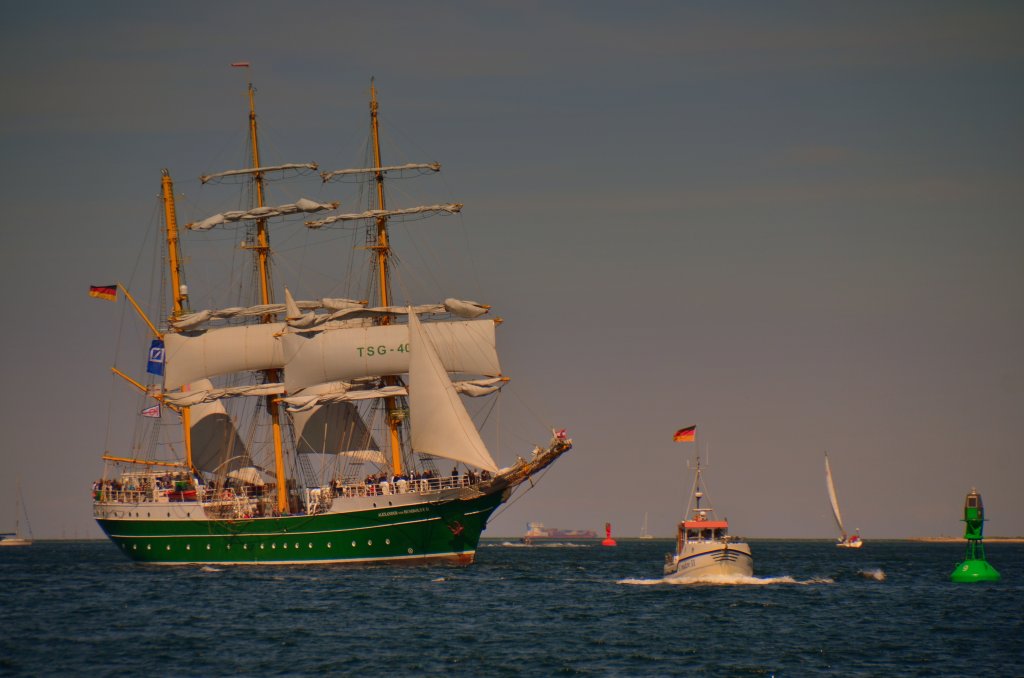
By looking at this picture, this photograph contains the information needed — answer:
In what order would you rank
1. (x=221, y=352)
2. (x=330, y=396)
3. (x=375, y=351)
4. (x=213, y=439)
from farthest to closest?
(x=213, y=439), (x=221, y=352), (x=330, y=396), (x=375, y=351)

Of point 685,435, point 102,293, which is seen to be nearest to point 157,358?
point 102,293

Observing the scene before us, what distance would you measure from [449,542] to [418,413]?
30.9ft

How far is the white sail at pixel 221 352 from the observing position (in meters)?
114

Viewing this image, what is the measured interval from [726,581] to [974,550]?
23.8 m

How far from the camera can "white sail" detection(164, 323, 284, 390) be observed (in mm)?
114500

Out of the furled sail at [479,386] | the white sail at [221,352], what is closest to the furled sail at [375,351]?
the furled sail at [479,386]

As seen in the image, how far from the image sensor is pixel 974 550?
98875 millimetres

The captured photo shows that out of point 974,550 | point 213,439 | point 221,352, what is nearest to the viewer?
point 974,550

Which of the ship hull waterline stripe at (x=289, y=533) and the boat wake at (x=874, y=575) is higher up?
the ship hull waterline stripe at (x=289, y=533)

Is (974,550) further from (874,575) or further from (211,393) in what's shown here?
(211,393)

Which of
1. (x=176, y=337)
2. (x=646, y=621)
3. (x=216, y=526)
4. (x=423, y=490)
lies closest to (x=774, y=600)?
(x=646, y=621)

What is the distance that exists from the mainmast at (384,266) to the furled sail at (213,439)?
15647 millimetres

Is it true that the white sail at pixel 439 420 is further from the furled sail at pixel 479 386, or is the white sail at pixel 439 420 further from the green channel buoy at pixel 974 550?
the green channel buoy at pixel 974 550

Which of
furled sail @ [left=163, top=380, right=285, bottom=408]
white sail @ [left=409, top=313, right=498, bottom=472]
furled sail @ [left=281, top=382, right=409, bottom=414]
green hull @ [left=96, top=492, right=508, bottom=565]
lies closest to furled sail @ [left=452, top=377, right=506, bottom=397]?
furled sail @ [left=281, top=382, right=409, bottom=414]
